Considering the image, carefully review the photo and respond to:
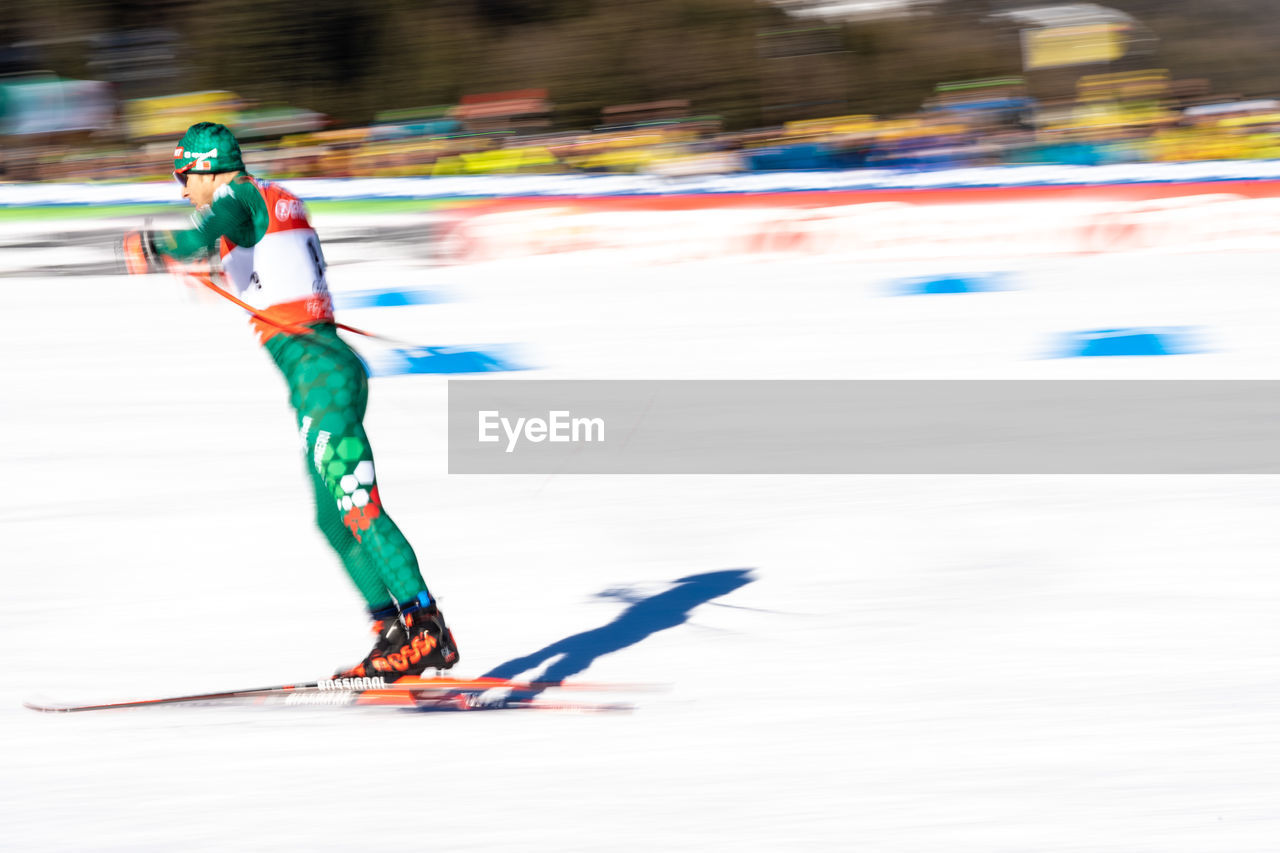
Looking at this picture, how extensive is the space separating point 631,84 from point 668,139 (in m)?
2.22

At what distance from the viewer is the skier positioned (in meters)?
2.82

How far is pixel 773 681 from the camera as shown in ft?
10.5

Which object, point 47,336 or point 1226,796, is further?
point 47,336

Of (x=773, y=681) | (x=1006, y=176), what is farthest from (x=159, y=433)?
(x=1006, y=176)

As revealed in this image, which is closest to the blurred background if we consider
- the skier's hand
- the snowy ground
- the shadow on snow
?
the snowy ground

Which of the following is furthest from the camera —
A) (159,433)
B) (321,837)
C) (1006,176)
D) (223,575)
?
(1006,176)

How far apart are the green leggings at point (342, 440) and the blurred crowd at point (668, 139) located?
5835 millimetres

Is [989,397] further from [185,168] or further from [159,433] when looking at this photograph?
[185,168]

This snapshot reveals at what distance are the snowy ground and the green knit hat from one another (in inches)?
46.6

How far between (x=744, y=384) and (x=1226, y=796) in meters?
3.75

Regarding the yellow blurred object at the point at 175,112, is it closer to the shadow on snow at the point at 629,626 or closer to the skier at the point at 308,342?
the shadow on snow at the point at 629,626

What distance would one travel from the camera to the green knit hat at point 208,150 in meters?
2.81

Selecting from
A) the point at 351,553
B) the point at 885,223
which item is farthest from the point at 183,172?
the point at 885,223

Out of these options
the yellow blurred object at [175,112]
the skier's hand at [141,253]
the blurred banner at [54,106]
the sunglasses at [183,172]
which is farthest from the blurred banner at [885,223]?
the skier's hand at [141,253]
